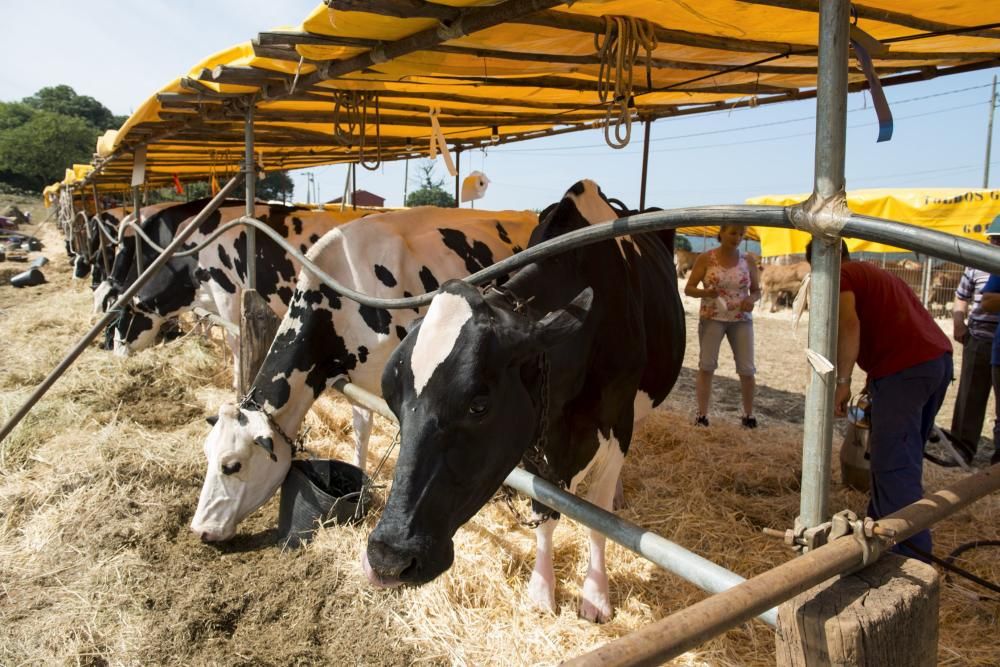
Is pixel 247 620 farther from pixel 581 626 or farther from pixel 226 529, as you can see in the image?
pixel 581 626

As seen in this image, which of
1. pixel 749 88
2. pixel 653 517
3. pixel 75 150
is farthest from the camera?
pixel 75 150

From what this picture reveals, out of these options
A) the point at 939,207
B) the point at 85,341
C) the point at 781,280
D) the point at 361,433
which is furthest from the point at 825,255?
the point at 781,280

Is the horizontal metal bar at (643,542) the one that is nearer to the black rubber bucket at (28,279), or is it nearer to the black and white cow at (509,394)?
the black and white cow at (509,394)

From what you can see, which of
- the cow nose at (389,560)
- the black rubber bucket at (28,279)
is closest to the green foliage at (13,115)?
the black rubber bucket at (28,279)

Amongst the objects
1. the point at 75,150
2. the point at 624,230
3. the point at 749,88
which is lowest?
the point at 624,230

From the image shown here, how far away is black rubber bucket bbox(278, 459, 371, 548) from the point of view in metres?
3.47

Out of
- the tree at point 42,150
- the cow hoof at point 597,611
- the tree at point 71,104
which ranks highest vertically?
the tree at point 71,104

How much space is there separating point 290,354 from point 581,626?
2065mm

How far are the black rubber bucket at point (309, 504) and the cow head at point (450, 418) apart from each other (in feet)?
5.89

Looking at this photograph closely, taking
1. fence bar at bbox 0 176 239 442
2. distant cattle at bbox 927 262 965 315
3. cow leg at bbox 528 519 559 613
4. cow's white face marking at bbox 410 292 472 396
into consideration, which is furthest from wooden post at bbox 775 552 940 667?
distant cattle at bbox 927 262 965 315

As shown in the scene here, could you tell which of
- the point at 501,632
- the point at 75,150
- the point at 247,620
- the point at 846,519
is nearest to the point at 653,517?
the point at 501,632

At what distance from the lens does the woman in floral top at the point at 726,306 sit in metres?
5.61

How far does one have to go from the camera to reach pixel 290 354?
3.60m

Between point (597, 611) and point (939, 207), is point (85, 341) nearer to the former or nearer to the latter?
point (597, 611)
